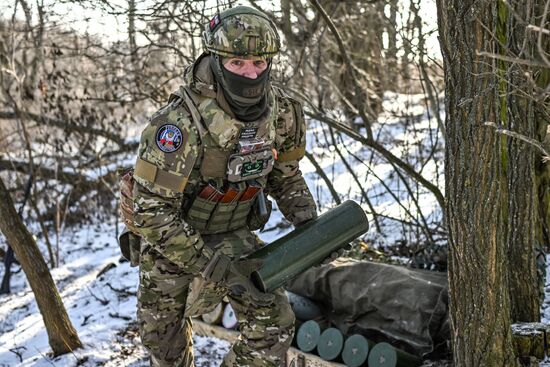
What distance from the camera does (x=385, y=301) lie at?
4.55 m

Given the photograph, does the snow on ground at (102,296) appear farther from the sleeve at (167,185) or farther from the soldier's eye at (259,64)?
the soldier's eye at (259,64)

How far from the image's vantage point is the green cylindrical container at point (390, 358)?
4164 mm

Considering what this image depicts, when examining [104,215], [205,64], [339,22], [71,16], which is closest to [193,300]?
[205,64]

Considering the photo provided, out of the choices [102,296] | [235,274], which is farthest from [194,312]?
[102,296]

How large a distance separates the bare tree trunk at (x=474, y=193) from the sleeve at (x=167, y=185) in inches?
47.6

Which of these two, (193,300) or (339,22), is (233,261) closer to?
(193,300)

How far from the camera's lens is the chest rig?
322cm

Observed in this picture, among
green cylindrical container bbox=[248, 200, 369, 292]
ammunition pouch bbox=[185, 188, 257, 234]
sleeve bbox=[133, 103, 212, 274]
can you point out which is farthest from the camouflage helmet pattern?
green cylindrical container bbox=[248, 200, 369, 292]

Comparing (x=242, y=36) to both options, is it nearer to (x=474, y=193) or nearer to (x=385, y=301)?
(x=474, y=193)

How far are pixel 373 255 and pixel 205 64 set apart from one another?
2.97 m

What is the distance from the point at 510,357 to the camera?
3447 mm

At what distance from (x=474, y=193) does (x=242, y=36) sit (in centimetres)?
129

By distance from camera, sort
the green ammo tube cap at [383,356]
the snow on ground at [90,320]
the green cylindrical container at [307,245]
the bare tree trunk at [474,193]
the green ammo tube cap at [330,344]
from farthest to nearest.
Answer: the snow on ground at [90,320] → the green ammo tube cap at [330,344] → the green ammo tube cap at [383,356] → the green cylindrical container at [307,245] → the bare tree trunk at [474,193]

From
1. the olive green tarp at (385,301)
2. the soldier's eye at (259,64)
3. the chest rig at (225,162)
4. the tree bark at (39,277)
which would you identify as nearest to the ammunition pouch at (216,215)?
the chest rig at (225,162)
